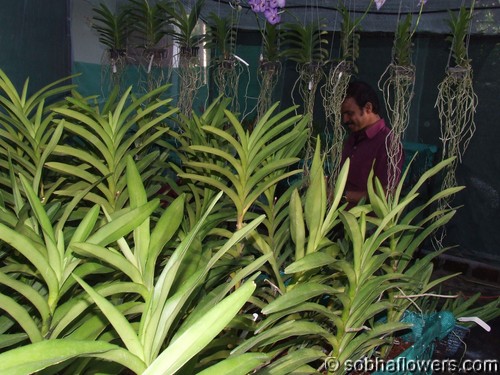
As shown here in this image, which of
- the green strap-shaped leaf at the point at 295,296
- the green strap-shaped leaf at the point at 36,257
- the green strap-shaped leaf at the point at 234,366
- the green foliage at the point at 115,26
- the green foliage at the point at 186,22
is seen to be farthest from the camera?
the green foliage at the point at 115,26

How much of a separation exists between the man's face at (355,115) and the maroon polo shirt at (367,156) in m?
0.03

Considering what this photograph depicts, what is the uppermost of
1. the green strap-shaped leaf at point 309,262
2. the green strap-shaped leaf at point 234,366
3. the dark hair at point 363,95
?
the dark hair at point 363,95

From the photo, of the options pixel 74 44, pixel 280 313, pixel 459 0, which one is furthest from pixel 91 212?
pixel 459 0

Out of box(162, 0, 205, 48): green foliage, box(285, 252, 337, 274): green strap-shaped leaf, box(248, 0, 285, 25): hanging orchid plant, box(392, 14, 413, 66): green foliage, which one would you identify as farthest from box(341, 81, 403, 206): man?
box(285, 252, 337, 274): green strap-shaped leaf

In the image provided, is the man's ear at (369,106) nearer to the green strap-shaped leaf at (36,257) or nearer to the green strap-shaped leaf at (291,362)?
the green strap-shaped leaf at (291,362)

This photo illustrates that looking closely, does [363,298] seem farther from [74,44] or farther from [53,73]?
[74,44]

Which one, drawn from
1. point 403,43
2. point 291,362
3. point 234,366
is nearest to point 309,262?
point 291,362

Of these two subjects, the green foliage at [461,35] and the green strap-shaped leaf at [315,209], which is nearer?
the green strap-shaped leaf at [315,209]

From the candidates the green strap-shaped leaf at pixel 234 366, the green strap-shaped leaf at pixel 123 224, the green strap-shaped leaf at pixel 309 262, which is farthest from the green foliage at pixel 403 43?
the green strap-shaped leaf at pixel 234 366

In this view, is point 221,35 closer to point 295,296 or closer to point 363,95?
point 363,95

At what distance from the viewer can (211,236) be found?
1.57 metres

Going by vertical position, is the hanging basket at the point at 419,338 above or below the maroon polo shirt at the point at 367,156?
below

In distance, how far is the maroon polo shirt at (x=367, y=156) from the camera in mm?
2344

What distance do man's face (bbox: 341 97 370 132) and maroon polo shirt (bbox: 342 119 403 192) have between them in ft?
0.09
